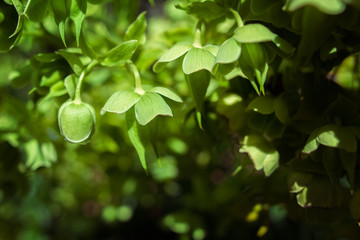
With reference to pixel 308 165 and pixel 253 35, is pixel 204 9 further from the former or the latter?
pixel 308 165

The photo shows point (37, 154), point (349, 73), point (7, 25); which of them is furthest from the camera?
point (37, 154)

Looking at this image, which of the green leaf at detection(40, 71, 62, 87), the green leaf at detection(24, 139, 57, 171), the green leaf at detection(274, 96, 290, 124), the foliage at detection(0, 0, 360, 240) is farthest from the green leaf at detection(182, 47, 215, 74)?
the green leaf at detection(24, 139, 57, 171)

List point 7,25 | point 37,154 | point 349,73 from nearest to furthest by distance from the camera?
point 349,73 < point 7,25 < point 37,154

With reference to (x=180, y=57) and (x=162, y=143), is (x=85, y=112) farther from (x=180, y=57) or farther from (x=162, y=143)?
(x=162, y=143)

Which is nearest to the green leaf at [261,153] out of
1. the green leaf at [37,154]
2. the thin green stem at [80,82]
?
the thin green stem at [80,82]

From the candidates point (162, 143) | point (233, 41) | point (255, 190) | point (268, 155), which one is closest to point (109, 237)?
point (162, 143)

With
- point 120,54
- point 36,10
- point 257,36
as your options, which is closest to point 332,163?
point 257,36

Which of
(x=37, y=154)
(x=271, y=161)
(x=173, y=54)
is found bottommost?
(x=37, y=154)
